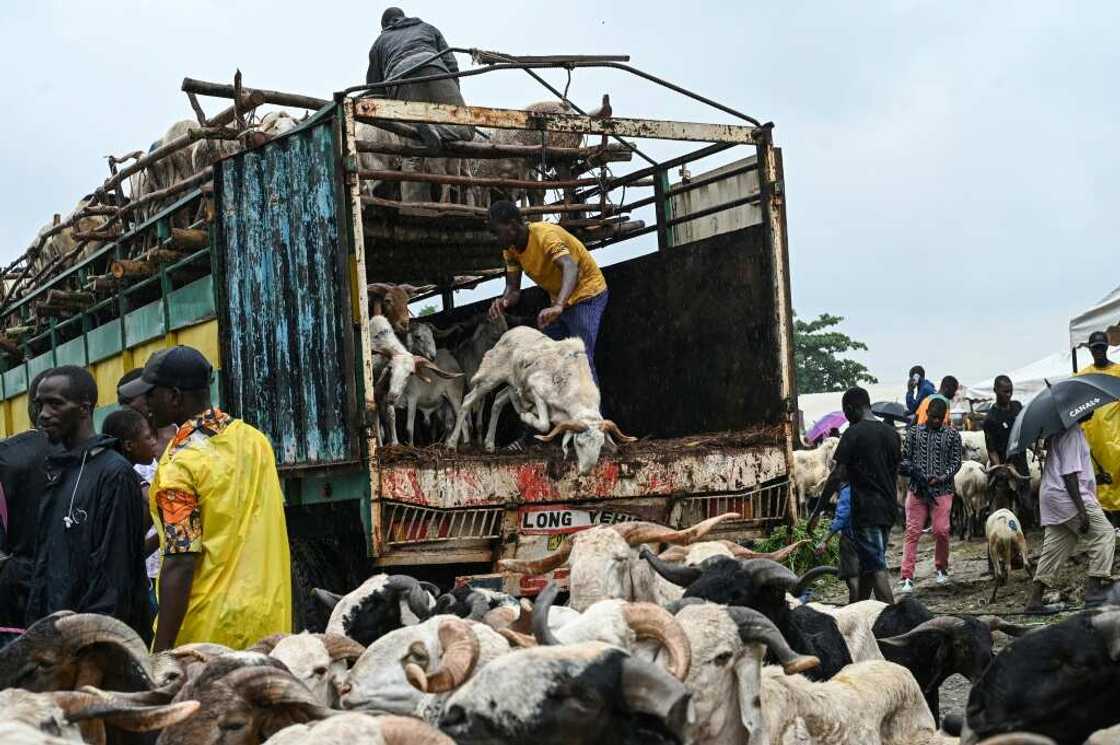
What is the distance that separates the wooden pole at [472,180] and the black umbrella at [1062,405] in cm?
386

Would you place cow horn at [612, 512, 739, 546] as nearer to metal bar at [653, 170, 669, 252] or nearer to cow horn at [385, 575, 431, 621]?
cow horn at [385, 575, 431, 621]

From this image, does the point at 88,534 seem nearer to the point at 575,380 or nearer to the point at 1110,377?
the point at 575,380

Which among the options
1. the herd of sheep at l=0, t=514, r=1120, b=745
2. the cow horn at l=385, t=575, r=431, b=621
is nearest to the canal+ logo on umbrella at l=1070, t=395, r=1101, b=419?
the herd of sheep at l=0, t=514, r=1120, b=745

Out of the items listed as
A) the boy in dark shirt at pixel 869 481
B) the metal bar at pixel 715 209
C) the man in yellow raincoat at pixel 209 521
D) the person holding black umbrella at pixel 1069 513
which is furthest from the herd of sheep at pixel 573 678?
the person holding black umbrella at pixel 1069 513

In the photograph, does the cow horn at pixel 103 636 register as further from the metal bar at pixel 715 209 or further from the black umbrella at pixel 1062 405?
the black umbrella at pixel 1062 405

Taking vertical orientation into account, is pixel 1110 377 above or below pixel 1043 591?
above

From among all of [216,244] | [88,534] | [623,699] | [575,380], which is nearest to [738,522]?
[575,380]

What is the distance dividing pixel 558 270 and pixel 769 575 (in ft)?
13.7

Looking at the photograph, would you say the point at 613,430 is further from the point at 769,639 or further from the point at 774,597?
the point at 769,639

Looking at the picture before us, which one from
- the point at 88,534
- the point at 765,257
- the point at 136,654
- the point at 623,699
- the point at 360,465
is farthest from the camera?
the point at 765,257

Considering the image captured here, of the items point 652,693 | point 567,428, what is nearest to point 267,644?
point 652,693

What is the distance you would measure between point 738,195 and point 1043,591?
4.40 meters

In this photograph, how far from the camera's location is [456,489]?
8469 millimetres

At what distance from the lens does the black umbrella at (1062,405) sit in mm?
11250
